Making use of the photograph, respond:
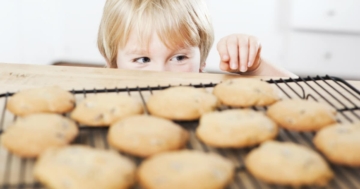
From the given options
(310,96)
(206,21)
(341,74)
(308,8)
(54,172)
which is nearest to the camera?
(54,172)

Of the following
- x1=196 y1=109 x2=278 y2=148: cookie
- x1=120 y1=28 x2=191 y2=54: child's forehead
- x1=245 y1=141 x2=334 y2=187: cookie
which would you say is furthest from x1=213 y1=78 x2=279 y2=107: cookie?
x1=120 y1=28 x2=191 y2=54: child's forehead

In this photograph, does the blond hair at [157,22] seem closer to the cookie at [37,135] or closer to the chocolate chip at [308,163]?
the cookie at [37,135]

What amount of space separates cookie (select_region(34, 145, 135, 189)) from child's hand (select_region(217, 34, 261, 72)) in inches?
25.4

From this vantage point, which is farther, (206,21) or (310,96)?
(206,21)

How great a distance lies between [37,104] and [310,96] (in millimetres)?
546

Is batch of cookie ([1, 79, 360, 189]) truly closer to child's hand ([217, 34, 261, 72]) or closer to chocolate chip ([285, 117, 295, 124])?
chocolate chip ([285, 117, 295, 124])

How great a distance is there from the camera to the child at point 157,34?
1.31 m

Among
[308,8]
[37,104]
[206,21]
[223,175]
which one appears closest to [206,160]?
[223,175]

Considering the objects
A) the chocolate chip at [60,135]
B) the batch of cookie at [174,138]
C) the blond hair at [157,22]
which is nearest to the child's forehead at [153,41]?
the blond hair at [157,22]

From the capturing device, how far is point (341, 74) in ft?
10.1

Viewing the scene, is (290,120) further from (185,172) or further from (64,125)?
(64,125)

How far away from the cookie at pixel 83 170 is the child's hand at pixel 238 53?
2.12 feet

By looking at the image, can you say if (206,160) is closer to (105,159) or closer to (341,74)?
(105,159)

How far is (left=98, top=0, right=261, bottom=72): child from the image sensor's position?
1313 millimetres
